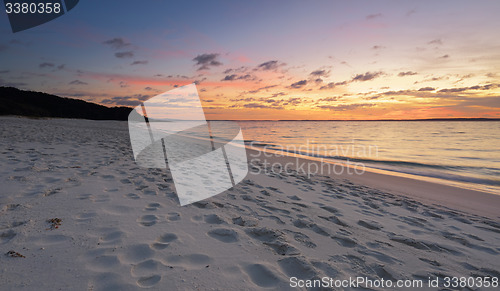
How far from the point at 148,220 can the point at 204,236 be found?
889 millimetres

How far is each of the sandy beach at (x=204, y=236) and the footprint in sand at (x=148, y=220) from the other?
0.04ft

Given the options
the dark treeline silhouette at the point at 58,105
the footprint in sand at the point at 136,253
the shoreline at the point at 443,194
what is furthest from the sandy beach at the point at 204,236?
the dark treeline silhouette at the point at 58,105

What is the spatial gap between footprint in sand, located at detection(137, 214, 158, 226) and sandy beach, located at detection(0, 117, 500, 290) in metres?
0.01

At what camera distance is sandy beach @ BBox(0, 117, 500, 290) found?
2162 mm

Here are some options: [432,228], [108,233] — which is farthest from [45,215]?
[432,228]

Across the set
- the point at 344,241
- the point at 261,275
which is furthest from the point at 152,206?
the point at 344,241

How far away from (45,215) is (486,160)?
71.5 feet

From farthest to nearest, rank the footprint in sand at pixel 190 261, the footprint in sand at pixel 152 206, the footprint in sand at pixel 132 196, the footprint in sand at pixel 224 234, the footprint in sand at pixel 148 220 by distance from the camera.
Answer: the footprint in sand at pixel 132 196 < the footprint in sand at pixel 152 206 < the footprint in sand at pixel 148 220 < the footprint in sand at pixel 224 234 < the footprint in sand at pixel 190 261

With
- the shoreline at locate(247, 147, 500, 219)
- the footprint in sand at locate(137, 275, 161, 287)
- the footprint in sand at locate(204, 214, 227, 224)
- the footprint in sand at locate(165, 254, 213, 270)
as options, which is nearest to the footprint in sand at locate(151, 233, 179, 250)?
the footprint in sand at locate(165, 254, 213, 270)

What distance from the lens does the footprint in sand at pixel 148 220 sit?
3.16 metres

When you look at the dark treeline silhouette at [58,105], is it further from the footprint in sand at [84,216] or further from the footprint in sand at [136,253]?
the footprint in sand at [136,253]

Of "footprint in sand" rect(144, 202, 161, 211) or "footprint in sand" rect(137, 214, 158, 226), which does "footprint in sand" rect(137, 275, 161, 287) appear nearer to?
"footprint in sand" rect(137, 214, 158, 226)

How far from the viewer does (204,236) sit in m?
2.99

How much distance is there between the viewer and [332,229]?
371 centimetres
